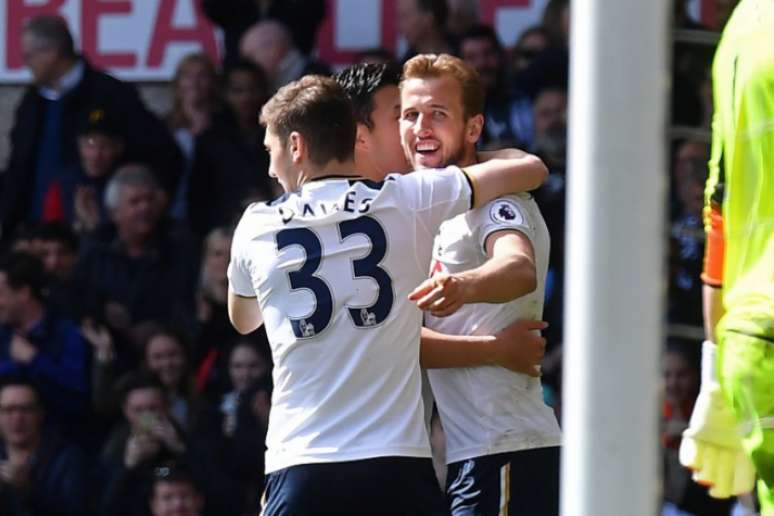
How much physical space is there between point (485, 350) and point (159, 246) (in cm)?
351

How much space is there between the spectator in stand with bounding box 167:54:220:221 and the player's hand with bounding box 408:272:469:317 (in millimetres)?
3974

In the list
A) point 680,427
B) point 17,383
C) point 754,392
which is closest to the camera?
point 754,392

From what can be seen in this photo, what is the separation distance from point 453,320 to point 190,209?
11.1 ft

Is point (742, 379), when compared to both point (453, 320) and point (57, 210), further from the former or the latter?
point (57, 210)

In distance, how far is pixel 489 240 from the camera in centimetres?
394

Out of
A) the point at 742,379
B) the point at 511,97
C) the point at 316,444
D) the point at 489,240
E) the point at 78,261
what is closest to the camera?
the point at 742,379

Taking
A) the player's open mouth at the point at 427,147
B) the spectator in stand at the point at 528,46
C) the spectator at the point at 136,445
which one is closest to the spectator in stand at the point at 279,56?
the spectator in stand at the point at 528,46

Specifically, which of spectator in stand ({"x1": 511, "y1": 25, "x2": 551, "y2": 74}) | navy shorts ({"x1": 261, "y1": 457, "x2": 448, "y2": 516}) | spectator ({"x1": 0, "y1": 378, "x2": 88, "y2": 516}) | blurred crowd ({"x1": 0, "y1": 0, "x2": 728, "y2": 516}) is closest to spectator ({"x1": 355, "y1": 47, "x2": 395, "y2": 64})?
blurred crowd ({"x1": 0, "y1": 0, "x2": 728, "y2": 516})

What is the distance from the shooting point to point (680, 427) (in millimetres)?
6355

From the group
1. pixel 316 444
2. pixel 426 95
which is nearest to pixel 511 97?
pixel 426 95

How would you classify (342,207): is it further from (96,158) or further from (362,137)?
(96,158)

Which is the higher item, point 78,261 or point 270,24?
point 270,24

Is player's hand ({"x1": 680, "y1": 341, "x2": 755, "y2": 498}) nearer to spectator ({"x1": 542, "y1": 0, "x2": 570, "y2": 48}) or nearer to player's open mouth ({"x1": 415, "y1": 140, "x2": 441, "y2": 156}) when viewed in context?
player's open mouth ({"x1": 415, "y1": 140, "x2": 441, "y2": 156})

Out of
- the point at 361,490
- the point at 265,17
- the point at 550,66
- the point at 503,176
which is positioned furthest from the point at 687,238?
the point at 361,490
